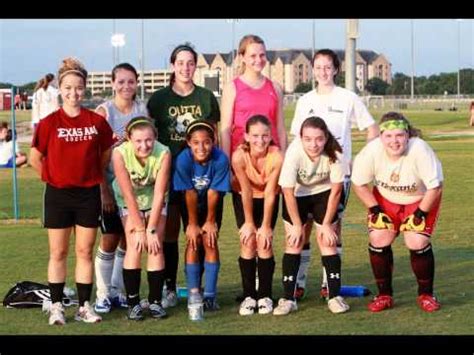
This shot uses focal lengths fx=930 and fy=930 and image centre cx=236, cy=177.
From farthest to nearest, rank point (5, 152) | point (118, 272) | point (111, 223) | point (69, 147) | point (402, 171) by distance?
point (5, 152) < point (118, 272) < point (111, 223) < point (402, 171) < point (69, 147)

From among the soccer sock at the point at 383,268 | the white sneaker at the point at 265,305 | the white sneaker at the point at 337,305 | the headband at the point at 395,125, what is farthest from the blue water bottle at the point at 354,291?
the headband at the point at 395,125

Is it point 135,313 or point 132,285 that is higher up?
point 132,285

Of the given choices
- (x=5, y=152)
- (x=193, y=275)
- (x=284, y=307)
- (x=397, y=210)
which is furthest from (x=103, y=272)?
(x=5, y=152)

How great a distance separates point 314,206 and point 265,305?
2.74ft

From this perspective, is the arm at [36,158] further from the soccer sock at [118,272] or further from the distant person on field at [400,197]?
the distant person on field at [400,197]

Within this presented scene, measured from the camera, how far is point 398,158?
6.73m

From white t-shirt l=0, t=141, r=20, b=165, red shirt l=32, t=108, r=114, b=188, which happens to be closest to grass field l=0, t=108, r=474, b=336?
red shirt l=32, t=108, r=114, b=188

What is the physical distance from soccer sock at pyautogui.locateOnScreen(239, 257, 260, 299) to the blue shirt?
1.89ft

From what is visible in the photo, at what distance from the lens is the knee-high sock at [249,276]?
6.79 meters

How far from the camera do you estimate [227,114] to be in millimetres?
6852

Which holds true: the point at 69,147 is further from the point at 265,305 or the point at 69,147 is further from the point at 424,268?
the point at 424,268

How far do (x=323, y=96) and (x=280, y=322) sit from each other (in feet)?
5.76
